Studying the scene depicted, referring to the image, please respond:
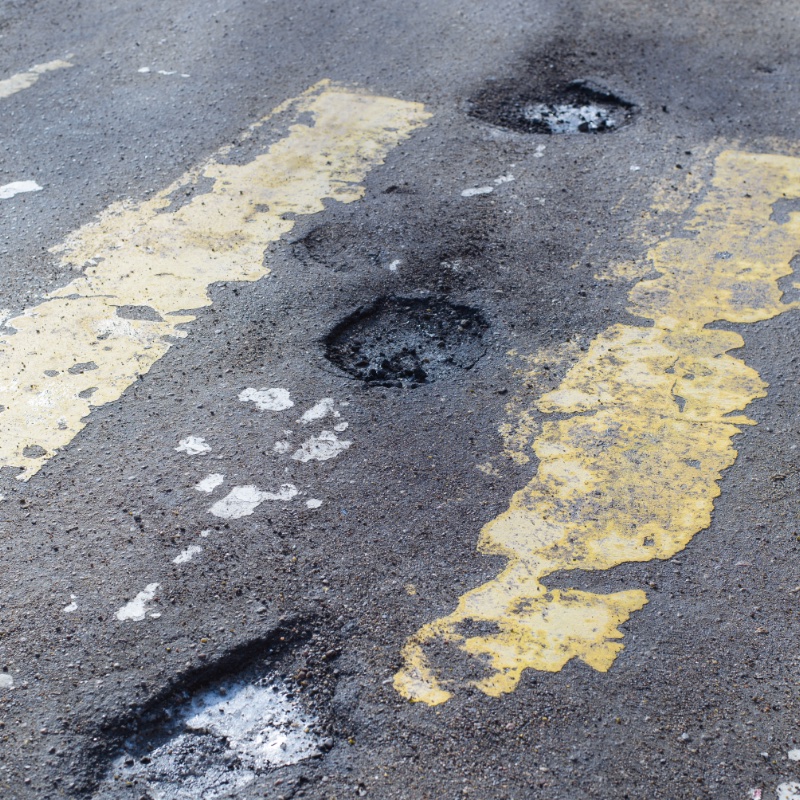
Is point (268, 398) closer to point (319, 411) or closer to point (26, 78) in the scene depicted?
point (319, 411)

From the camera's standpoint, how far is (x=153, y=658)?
9.91ft

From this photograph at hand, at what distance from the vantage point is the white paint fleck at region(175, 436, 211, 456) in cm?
383

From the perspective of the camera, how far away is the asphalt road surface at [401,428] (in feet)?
9.39

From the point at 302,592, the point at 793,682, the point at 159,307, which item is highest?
the point at 159,307

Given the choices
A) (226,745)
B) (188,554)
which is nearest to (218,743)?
(226,745)

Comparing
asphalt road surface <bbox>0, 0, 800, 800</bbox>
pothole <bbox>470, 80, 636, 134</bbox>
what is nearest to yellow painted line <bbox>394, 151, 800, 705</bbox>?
asphalt road surface <bbox>0, 0, 800, 800</bbox>

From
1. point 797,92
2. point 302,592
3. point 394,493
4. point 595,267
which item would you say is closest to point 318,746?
point 302,592

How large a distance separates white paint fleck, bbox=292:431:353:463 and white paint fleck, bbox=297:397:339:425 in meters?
0.10

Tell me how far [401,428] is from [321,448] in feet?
1.18

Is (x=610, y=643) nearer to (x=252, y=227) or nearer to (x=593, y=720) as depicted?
(x=593, y=720)

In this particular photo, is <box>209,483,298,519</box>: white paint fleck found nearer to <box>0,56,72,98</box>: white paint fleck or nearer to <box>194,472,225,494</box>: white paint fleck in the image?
<box>194,472,225,494</box>: white paint fleck

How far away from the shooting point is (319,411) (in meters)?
4.04

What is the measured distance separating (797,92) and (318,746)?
5968 mm

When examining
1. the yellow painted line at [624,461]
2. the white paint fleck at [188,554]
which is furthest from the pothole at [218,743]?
the white paint fleck at [188,554]
